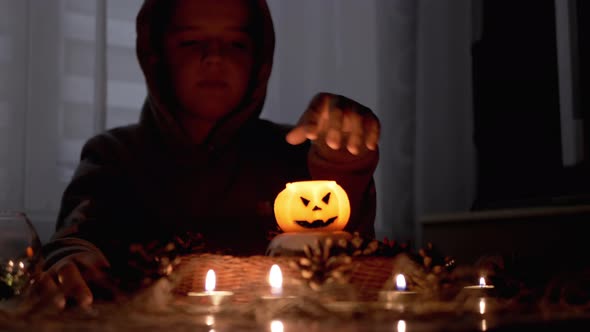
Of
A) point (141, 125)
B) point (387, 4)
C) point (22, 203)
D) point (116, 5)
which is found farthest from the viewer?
point (387, 4)

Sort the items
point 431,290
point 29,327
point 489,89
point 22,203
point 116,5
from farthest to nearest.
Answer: point 489,89 → point 116,5 → point 22,203 → point 431,290 → point 29,327

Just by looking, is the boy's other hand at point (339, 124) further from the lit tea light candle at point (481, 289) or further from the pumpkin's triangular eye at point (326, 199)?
the lit tea light candle at point (481, 289)

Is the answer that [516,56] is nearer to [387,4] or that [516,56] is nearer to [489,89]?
[489,89]

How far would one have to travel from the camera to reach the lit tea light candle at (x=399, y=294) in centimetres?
64

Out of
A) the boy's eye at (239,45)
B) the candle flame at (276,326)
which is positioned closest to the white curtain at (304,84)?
the boy's eye at (239,45)

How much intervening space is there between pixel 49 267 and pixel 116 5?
1.13 m

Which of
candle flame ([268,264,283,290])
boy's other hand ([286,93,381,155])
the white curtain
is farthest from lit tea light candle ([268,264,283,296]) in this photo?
the white curtain

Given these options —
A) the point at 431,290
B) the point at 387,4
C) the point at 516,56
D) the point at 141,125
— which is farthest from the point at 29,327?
the point at 387,4

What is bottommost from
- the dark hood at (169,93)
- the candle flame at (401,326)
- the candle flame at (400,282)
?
the candle flame at (401,326)

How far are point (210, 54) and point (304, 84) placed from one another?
80 centimetres

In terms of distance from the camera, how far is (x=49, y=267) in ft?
2.82

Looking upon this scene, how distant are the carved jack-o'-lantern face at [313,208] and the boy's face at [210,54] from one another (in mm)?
402

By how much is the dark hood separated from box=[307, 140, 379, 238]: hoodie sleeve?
29 centimetres

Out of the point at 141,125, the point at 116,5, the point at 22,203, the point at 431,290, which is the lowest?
the point at 431,290
